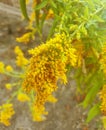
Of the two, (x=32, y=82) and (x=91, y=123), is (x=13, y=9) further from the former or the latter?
(x=32, y=82)

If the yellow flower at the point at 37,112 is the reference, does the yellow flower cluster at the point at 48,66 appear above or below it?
above

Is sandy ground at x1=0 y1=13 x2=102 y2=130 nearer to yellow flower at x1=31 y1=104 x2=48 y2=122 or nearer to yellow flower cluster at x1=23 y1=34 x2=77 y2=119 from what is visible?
yellow flower at x1=31 y1=104 x2=48 y2=122

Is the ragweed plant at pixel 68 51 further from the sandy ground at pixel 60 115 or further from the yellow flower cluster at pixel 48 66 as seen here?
the sandy ground at pixel 60 115

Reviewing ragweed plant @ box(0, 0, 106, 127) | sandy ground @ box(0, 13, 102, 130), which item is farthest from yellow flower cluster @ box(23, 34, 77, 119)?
sandy ground @ box(0, 13, 102, 130)

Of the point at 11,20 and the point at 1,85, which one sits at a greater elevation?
the point at 11,20

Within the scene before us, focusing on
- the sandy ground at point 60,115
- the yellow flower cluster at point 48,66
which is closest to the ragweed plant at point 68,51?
the yellow flower cluster at point 48,66

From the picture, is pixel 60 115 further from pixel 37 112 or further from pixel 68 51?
pixel 68 51

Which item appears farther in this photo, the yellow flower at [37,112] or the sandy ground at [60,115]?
the sandy ground at [60,115]

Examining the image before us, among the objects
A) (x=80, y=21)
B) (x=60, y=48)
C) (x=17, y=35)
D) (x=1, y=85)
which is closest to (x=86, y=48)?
(x=80, y=21)
